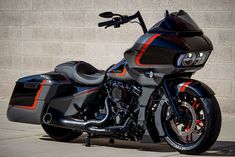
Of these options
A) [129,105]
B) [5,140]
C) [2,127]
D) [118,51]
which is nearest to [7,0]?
[118,51]

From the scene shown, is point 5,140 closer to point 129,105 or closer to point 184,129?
point 129,105

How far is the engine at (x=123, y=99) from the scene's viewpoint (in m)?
8.16

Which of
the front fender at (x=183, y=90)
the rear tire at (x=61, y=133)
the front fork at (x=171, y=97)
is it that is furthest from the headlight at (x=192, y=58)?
the rear tire at (x=61, y=133)

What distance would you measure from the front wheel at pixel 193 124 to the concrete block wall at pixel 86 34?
147 inches

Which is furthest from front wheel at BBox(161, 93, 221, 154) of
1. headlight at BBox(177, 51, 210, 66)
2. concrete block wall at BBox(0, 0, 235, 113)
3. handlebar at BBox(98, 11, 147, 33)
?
concrete block wall at BBox(0, 0, 235, 113)

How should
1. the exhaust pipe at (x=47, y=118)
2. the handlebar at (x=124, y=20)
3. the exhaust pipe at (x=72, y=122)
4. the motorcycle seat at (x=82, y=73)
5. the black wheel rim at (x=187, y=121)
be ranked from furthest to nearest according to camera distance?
the exhaust pipe at (x=47, y=118), the motorcycle seat at (x=82, y=73), the exhaust pipe at (x=72, y=122), the handlebar at (x=124, y=20), the black wheel rim at (x=187, y=121)

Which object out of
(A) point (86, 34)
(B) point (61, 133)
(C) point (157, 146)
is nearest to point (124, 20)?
(C) point (157, 146)

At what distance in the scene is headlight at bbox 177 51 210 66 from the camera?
762 cm

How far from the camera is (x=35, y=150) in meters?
8.27

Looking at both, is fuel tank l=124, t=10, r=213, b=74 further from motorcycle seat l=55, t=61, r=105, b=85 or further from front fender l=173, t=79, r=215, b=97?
motorcycle seat l=55, t=61, r=105, b=85

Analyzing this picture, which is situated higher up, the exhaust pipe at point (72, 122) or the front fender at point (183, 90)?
the front fender at point (183, 90)

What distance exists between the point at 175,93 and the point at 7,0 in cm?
733

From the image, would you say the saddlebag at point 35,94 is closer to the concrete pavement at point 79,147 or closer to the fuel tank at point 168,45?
the concrete pavement at point 79,147

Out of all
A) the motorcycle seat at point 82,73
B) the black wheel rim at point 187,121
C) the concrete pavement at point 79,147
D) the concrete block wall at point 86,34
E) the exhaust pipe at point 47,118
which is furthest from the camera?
the concrete block wall at point 86,34
